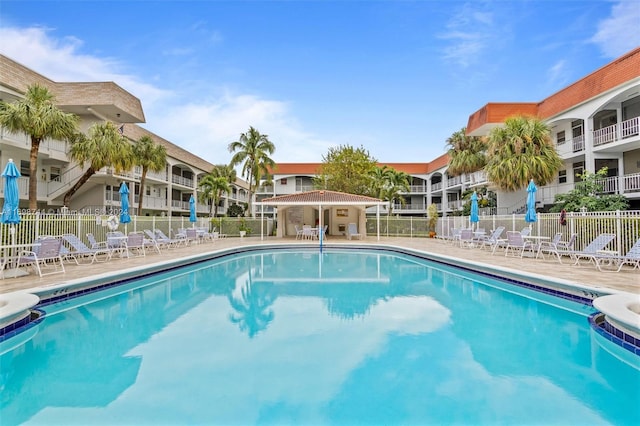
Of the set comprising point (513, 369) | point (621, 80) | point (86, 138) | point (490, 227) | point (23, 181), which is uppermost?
point (621, 80)

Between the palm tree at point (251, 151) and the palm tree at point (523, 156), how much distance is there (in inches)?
688

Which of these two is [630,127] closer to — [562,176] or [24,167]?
[562,176]

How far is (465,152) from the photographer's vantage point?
2745 cm

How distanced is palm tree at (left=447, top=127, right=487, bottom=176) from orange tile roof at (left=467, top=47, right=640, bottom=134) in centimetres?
170

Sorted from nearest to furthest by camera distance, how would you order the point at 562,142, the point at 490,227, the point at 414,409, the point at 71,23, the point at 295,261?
the point at 414,409, the point at 295,261, the point at 71,23, the point at 490,227, the point at 562,142

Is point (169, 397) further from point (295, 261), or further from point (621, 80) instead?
point (621, 80)

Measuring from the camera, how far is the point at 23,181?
1816 cm

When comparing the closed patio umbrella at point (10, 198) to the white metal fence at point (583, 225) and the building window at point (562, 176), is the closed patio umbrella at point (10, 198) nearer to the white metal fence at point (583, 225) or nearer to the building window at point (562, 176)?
the white metal fence at point (583, 225)

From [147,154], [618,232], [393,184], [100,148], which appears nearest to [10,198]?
[100,148]

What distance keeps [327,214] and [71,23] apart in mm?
17824

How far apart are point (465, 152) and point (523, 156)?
9592 mm

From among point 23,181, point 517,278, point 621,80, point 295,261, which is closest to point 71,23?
point 23,181

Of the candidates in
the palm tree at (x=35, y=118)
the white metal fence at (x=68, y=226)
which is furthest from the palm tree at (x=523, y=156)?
the palm tree at (x=35, y=118)

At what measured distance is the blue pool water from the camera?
325cm
